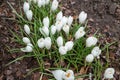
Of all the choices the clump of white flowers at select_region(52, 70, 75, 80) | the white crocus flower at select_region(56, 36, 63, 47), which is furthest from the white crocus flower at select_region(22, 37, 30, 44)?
the clump of white flowers at select_region(52, 70, 75, 80)

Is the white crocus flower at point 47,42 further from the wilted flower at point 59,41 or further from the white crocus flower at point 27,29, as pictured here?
the white crocus flower at point 27,29

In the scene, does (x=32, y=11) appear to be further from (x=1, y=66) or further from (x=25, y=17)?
(x=1, y=66)

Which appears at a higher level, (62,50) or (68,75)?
(62,50)

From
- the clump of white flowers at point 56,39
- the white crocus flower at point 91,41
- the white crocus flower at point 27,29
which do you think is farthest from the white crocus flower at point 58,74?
the white crocus flower at point 27,29

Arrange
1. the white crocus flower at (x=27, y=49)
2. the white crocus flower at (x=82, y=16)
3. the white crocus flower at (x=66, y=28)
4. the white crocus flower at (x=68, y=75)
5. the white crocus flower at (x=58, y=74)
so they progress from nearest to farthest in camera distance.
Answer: the white crocus flower at (x=68, y=75), the white crocus flower at (x=58, y=74), the white crocus flower at (x=27, y=49), the white crocus flower at (x=66, y=28), the white crocus flower at (x=82, y=16)

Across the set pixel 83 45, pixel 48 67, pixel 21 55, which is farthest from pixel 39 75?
pixel 83 45

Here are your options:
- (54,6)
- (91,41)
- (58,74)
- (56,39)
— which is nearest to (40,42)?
(56,39)

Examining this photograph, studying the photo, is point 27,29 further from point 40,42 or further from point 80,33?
point 80,33

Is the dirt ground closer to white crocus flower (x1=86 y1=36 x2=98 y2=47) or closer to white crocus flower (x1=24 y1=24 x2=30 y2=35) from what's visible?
white crocus flower (x1=24 y1=24 x2=30 y2=35)

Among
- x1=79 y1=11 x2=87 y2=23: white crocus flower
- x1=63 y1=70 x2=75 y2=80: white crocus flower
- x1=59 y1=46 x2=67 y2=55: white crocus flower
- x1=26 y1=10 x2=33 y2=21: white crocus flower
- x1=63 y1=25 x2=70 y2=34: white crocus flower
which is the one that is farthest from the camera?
x1=26 y1=10 x2=33 y2=21: white crocus flower
